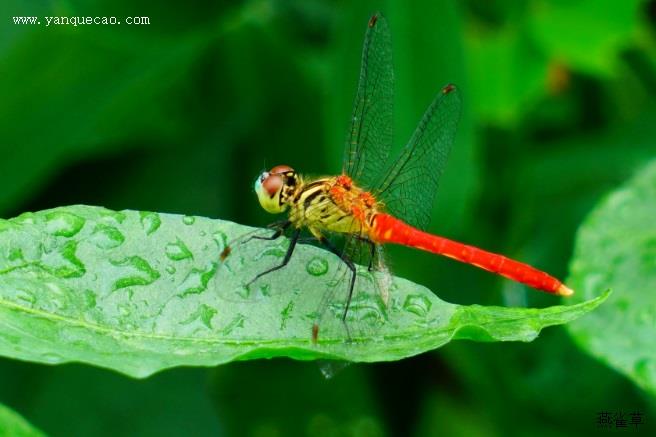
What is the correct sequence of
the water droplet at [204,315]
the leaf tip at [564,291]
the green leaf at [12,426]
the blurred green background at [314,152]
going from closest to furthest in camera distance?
1. the green leaf at [12,426]
2. the water droplet at [204,315]
3. the leaf tip at [564,291]
4. the blurred green background at [314,152]

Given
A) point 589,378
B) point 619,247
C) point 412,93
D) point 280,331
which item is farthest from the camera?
point 412,93

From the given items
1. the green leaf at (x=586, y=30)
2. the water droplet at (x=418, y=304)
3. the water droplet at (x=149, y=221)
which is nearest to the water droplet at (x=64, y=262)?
the water droplet at (x=149, y=221)

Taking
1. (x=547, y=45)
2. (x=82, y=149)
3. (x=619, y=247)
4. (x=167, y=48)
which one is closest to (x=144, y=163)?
(x=82, y=149)

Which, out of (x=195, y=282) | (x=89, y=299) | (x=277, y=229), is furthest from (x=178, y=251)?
(x=277, y=229)

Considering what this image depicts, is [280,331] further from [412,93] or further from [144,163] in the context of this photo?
[144,163]

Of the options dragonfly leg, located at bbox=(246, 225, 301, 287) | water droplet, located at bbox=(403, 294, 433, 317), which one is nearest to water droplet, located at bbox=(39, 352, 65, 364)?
dragonfly leg, located at bbox=(246, 225, 301, 287)

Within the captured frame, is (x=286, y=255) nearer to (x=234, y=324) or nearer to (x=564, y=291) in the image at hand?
(x=234, y=324)

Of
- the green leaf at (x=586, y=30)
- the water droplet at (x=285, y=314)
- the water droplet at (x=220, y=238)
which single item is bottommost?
the water droplet at (x=285, y=314)

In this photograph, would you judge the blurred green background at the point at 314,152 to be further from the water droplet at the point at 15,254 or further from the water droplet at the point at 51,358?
the water droplet at the point at 51,358

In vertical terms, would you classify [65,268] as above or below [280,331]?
above
